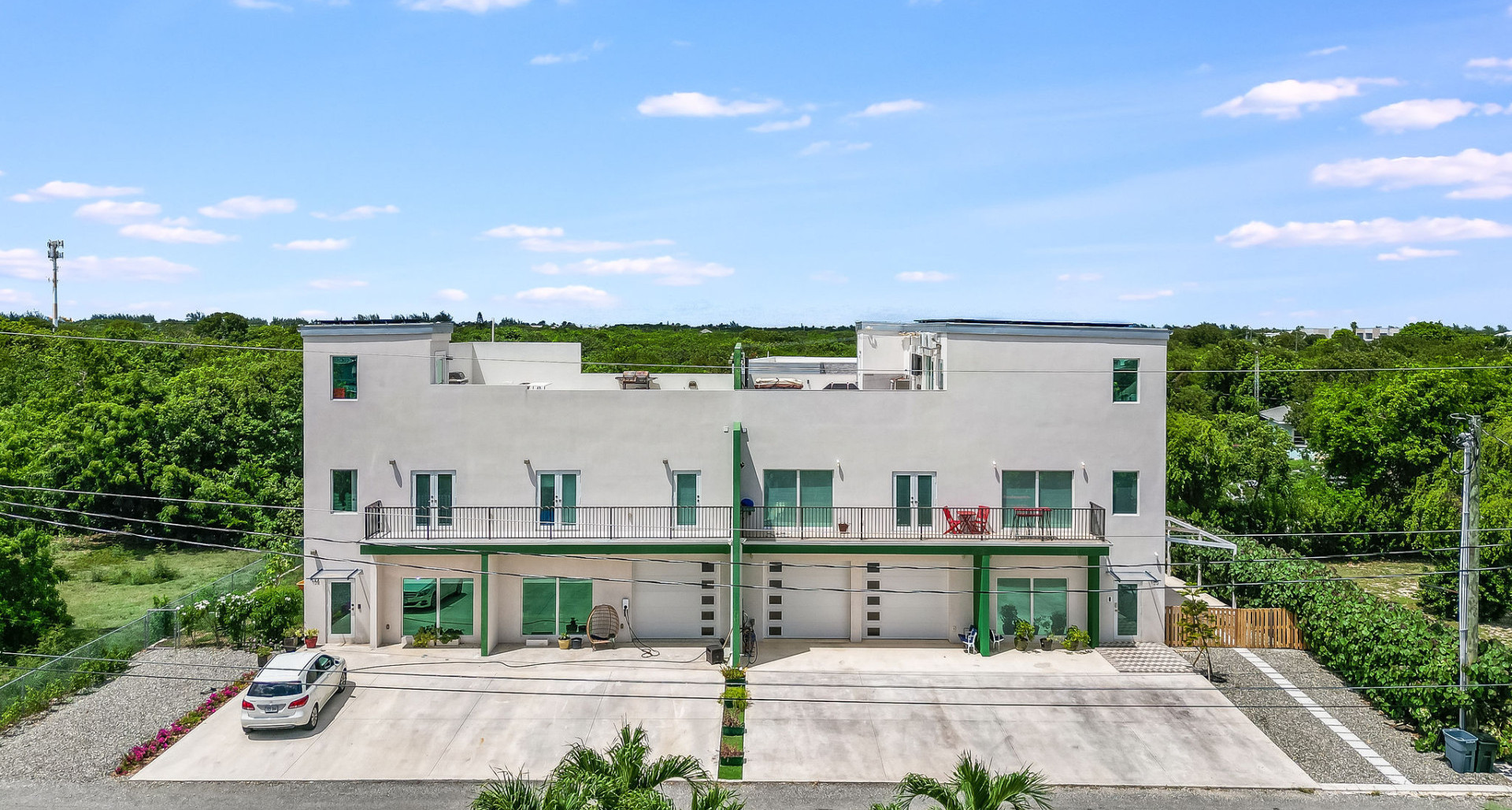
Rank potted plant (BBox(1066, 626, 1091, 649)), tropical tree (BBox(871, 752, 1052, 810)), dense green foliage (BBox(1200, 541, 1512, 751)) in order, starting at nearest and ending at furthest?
tropical tree (BBox(871, 752, 1052, 810))
dense green foliage (BBox(1200, 541, 1512, 751))
potted plant (BBox(1066, 626, 1091, 649))

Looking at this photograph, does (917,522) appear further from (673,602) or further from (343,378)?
(343,378)

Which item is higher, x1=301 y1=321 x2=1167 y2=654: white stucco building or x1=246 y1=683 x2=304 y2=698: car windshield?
x1=301 y1=321 x2=1167 y2=654: white stucco building

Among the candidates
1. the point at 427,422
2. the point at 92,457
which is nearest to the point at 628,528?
the point at 427,422

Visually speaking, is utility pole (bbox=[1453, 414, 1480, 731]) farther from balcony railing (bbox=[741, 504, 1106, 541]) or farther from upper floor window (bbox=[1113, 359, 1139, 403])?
balcony railing (bbox=[741, 504, 1106, 541])

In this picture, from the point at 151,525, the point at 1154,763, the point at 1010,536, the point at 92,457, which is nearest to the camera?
the point at 1154,763

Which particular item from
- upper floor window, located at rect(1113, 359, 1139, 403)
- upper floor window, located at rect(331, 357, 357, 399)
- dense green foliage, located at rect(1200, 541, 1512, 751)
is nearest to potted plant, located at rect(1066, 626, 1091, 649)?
dense green foliage, located at rect(1200, 541, 1512, 751)

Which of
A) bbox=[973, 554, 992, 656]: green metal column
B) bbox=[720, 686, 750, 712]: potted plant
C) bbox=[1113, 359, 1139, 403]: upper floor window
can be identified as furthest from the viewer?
bbox=[1113, 359, 1139, 403]: upper floor window

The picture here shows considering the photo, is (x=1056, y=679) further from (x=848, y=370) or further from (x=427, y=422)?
(x=427, y=422)
